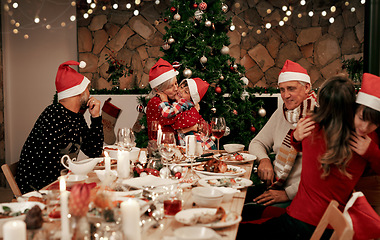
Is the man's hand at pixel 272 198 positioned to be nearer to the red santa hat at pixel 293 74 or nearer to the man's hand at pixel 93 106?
the red santa hat at pixel 293 74

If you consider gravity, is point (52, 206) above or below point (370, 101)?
below

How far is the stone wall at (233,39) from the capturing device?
23.3 ft

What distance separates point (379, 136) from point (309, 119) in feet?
1.48

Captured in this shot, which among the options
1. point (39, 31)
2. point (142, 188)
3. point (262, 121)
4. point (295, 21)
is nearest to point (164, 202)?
point (142, 188)

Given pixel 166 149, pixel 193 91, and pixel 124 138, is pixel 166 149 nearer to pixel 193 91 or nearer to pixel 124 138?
pixel 124 138

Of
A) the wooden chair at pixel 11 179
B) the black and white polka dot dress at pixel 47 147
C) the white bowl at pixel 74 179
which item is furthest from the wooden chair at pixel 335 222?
the black and white polka dot dress at pixel 47 147

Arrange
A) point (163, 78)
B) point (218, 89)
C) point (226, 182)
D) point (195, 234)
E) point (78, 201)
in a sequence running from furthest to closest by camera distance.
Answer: point (218, 89), point (163, 78), point (226, 182), point (195, 234), point (78, 201)

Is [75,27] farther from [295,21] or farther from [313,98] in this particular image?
[313,98]

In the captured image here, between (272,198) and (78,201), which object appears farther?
(272,198)

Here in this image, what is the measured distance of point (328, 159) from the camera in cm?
168

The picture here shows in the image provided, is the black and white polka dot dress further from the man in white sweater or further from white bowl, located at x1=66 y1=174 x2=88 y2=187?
the man in white sweater

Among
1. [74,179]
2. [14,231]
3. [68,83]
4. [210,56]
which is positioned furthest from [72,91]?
[210,56]

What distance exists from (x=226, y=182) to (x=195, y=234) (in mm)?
701

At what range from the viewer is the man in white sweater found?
2299mm
